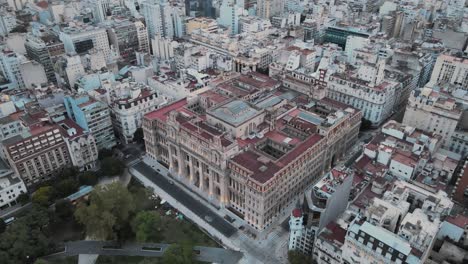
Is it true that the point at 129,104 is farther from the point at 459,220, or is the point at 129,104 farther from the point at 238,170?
the point at 459,220

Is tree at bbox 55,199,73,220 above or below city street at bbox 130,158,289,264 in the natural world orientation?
above

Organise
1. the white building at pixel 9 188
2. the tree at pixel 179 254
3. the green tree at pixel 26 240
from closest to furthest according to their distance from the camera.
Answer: the tree at pixel 179 254 < the green tree at pixel 26 240 < the white building at pixel 9 188

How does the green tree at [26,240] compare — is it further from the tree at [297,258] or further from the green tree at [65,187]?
the tree at [297,258]

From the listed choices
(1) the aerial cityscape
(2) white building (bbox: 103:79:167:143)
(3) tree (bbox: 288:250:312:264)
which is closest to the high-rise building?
(1) the aerial cityscape

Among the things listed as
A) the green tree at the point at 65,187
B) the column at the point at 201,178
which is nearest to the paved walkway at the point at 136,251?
the green tree at the point at 65,187

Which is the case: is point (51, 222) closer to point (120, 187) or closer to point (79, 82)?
point (120, 187)

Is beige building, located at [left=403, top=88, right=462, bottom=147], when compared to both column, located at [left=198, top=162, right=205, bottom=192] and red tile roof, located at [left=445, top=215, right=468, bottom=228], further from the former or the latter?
column, located at [left=198, top=162, right=205, bottom=192]
